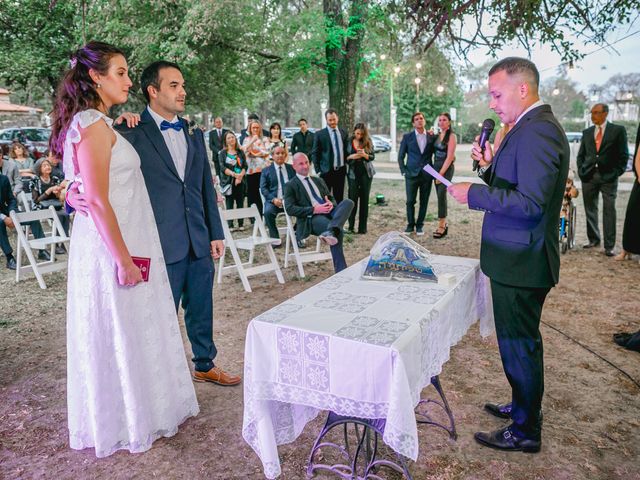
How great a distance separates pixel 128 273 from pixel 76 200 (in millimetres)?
477

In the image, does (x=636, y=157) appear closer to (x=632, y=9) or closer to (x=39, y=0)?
(x=632, y=9)

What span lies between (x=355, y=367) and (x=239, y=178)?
8076 mm

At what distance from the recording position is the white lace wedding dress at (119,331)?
2.71 meters

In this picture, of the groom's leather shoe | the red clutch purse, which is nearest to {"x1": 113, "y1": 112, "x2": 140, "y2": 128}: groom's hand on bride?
the red clutch purse

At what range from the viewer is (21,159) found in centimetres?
1095

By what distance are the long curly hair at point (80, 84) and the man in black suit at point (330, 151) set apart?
6520 millimetres

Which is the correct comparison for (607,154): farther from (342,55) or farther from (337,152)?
(342,55)

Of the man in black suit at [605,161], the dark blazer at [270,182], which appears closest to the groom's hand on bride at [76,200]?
the dark blazer at [270,182]

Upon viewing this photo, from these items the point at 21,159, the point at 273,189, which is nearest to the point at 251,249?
the point at 273,189

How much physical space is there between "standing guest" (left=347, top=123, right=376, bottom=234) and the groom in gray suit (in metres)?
5.72

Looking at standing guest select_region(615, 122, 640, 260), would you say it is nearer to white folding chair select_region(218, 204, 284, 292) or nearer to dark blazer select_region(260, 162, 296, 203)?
white folding chair select_region(218, 204, 284, 292)

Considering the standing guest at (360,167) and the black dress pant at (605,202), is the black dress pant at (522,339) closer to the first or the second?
the black dress pant at (605,202)

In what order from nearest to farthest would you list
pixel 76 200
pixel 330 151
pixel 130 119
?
pixel 76 200 → pixel 130 119 → pixel 330 151

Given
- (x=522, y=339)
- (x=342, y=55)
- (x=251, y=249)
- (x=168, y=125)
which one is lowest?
(x=251, y=249)
